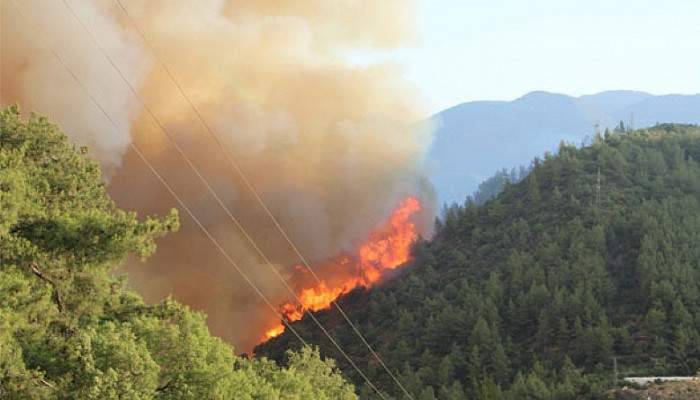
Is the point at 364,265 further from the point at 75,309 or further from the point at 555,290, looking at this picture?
the point at 75,309

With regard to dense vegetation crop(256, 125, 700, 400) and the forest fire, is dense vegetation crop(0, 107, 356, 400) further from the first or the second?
the forest fire

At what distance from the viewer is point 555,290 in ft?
273

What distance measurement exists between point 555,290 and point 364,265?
116ft

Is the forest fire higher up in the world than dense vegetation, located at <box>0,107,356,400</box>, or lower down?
higher up

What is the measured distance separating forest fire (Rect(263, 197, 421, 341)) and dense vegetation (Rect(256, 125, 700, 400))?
266cm

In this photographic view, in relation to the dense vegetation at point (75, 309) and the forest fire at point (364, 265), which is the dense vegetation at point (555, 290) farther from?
the dense vegetation at point (75, 309)

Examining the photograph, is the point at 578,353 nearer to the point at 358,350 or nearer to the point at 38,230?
the point at 358,350

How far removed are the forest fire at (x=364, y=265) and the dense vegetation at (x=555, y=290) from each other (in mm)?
2657

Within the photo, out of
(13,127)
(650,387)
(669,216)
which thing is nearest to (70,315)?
(13,127)

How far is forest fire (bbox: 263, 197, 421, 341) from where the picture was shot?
113312mm

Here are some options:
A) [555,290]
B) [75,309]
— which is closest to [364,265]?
[555,290]

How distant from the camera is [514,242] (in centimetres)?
10125

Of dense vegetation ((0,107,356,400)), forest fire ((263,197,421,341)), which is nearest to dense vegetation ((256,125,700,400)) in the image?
forest fire ((263,197,421,341))

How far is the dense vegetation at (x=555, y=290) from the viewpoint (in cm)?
7144
